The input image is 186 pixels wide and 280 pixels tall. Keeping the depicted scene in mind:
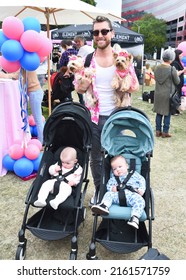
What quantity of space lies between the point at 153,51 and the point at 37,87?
60553 mm

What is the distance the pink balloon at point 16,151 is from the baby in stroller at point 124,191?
1.58 meters

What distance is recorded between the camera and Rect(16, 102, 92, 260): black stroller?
2.52 m

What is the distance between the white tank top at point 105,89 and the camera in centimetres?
273

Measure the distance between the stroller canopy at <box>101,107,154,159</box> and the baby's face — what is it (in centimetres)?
13

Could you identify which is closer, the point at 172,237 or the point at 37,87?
the point at 172,237

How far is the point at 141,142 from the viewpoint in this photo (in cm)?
288

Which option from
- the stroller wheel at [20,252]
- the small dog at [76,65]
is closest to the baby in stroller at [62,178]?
the stroller wheel at [20,252]

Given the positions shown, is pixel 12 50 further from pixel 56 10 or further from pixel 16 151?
pixel 56 10

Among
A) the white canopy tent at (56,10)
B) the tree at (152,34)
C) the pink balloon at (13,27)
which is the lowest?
the pink balloon at (13,27)

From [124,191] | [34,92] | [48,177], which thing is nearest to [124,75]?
[124,191]

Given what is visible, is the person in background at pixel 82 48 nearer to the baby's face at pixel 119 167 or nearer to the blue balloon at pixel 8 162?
the blue balloon at pixel 8 162

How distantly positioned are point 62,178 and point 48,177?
0.69ft
